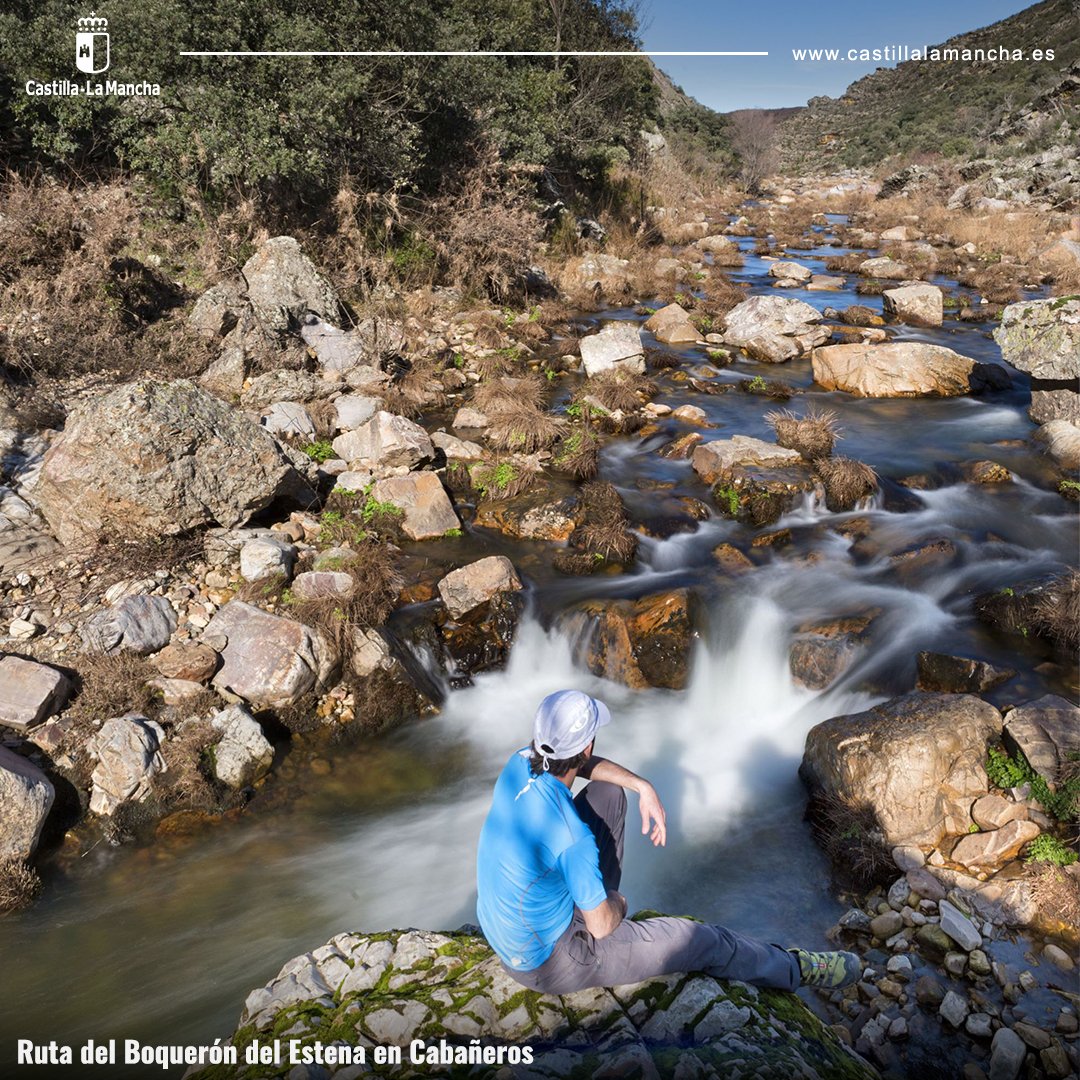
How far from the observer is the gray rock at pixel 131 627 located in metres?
7.41

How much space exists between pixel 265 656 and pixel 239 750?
105 centimetres

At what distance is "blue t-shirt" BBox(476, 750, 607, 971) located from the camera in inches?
139

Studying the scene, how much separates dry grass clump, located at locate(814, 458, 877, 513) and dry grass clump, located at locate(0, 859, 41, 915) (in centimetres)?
1076

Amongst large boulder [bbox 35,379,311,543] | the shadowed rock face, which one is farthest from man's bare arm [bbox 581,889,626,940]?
large boulder [bbox 35,379,311,543]

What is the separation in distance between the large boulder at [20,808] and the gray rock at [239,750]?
1.38 m

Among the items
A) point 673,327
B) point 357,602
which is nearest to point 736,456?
point 357,602

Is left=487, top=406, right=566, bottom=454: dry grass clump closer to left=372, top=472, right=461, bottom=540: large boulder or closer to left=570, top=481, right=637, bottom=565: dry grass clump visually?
left=570, top=481, right=637, bottom=565: dry grass clump

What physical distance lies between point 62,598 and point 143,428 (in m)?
2.14

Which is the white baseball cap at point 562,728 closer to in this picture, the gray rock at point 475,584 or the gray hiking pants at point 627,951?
the gray hiking pants at point 627,951

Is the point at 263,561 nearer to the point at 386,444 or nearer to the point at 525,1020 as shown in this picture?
the point at 386,444

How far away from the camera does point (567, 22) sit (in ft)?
85.0

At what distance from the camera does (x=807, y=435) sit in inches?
480

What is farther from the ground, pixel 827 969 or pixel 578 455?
pixel 578 455

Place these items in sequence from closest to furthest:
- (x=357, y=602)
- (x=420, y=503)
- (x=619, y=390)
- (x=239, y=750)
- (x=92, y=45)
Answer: (x=239, y=750)
(x=357, y=602)
(x=420, y=503)
(x=619, y=390)
(x=92, y=45)
